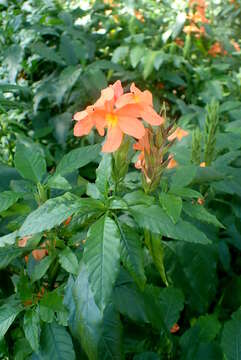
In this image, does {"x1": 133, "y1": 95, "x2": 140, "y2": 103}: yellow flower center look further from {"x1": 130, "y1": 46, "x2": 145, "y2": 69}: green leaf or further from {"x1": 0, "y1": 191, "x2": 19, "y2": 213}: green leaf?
{"x1": 130, "y1": 46, "x2": 145, "y2": 69}: green leaf

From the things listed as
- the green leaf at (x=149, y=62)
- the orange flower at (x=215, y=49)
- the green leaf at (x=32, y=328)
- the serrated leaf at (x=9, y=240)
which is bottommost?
the orange flower at (x=215, y=49)

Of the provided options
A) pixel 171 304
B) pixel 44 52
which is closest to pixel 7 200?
pixel 171 304

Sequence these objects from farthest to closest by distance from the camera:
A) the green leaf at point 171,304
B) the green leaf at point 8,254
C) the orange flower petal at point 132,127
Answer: the green leaf at point 171,304 → the green leaf at point 8,254 → the orange flower petal at point 132,127

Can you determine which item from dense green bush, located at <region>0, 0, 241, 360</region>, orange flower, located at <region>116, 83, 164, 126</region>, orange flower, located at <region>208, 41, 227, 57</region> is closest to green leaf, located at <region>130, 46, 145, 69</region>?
dense green bush, located at <region>0, 0, 241, 360</region>

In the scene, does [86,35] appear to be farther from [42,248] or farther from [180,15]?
[42,248]

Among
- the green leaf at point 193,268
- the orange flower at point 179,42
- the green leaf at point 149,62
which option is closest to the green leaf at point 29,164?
the green leaf at point 193,268

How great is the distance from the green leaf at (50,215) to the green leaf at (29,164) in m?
0.19

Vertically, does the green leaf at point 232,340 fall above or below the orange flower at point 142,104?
below

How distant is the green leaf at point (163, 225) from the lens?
781 mm

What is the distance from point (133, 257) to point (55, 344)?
0.27 meters

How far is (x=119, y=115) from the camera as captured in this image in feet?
2.75

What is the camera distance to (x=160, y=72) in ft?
8.10

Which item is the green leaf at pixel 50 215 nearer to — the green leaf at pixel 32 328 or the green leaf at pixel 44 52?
the green leaf at pixel 32 328

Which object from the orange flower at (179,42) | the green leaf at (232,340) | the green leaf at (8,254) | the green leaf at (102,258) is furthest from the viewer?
the orange flower at (179,42)
